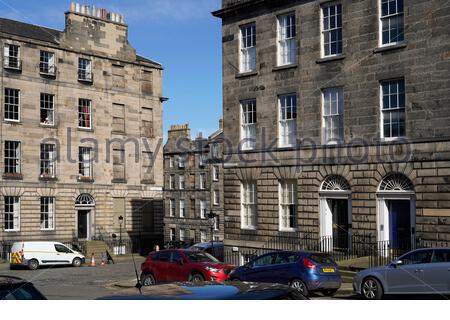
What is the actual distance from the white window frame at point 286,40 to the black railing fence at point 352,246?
8092 millimetres

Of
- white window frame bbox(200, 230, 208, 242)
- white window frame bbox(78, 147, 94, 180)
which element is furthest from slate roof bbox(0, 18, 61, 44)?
white window frame bbox(200, 230, 208, 242)

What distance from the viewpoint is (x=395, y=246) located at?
25.5 meters

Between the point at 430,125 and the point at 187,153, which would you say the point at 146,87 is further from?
the point at 430,125

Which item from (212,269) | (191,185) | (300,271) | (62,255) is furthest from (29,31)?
(300,271)

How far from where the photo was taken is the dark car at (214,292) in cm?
708

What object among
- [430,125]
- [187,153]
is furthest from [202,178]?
[430,125]

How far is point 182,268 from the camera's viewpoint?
75.6 feet

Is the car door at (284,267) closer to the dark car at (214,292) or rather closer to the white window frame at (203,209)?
the dark car at (214,292)

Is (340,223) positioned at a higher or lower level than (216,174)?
lower

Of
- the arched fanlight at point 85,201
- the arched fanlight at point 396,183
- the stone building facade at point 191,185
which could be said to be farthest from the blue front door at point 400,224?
the stone building facade at point 191,185

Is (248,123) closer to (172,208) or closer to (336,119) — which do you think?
(336,119)

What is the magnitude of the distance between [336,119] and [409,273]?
1175 centimetres

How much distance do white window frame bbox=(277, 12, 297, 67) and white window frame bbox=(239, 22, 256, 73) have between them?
1.61 m

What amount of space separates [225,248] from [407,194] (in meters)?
10.8
